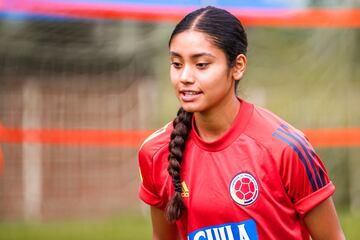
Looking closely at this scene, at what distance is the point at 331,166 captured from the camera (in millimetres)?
10398

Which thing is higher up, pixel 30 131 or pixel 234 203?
pixel 30 131

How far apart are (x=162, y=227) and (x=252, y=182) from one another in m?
0.65

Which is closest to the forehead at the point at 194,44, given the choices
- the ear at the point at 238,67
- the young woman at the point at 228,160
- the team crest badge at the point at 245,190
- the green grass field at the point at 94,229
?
the young woman at the point at 228,160

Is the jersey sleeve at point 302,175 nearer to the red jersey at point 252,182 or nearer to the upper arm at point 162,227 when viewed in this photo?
the red jersey at point 252,182

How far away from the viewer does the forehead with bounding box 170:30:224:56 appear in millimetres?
3547

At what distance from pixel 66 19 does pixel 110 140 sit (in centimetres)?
154

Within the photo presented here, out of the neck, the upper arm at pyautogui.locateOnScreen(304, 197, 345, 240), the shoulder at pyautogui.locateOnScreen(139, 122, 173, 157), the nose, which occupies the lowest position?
the upper arm at pyautogui.locateOnScreen(304, 197, 345, 240)

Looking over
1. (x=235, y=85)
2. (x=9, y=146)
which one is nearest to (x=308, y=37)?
(x=9, y=146)

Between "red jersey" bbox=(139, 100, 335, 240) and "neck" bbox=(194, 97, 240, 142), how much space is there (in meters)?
0.03

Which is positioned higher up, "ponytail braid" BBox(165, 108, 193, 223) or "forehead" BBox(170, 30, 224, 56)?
"forehead" BBox(170, 30, 224, 56)

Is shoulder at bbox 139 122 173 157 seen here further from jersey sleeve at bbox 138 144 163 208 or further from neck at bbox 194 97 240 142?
neck at bbox 194 97 240 142

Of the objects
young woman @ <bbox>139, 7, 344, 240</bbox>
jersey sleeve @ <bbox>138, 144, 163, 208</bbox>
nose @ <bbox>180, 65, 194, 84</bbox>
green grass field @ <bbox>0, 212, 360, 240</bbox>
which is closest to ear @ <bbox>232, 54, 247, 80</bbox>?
young woman @ <bbox>139, 7, 344, 240</bbox>

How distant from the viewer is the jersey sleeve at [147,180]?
12.7 feet

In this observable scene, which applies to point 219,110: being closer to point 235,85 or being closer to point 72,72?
point 235,85
